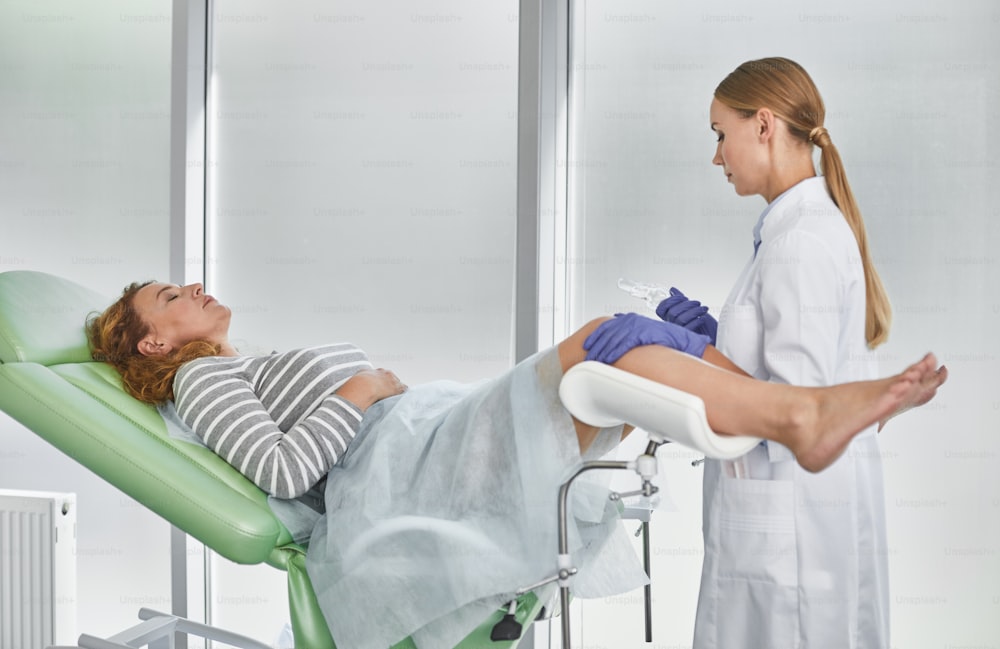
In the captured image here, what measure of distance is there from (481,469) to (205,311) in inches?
31.1

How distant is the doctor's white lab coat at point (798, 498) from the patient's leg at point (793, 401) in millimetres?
148

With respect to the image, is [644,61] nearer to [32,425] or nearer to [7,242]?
[32,425]

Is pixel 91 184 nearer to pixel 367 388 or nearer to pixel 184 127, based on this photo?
pixel 184 127

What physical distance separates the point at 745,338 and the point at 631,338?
0.75ft

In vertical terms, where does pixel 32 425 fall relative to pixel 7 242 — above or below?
below

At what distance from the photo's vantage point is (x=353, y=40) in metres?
2.51

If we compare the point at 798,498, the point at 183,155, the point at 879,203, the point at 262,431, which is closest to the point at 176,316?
the point at 262,431

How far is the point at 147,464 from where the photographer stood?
149 centimetres

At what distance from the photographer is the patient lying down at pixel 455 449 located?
121cm

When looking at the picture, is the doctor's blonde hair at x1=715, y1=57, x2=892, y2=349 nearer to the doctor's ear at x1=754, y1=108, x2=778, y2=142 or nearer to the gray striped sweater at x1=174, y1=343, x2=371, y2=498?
the doctor's ear at x1=754, y1=108, x2=778, y2=142

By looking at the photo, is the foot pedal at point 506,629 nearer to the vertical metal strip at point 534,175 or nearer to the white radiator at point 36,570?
the vertical metal strip at point 534,175

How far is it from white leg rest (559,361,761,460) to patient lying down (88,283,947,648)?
49 millimetres

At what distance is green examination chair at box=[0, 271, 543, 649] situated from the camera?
1.45 m

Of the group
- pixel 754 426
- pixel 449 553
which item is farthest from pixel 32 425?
pixel 754 426
